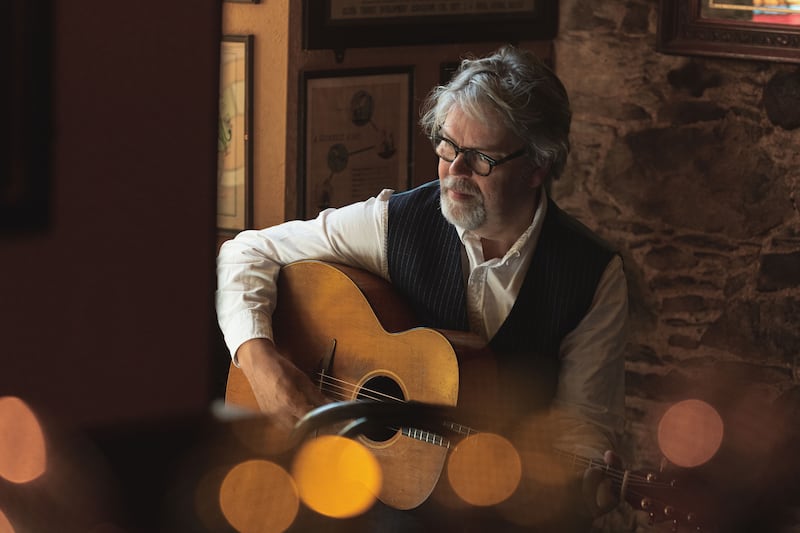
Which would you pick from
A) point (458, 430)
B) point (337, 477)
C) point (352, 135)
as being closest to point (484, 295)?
point (458, 430)

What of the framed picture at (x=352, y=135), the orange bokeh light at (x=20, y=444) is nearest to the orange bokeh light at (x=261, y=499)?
the orange bokeh light at (x=20, y=444)

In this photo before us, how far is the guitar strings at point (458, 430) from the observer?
1.65 meters

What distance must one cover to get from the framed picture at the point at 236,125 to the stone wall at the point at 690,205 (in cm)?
97

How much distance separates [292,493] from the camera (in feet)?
6.27

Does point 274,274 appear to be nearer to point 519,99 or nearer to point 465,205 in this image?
point 465,205

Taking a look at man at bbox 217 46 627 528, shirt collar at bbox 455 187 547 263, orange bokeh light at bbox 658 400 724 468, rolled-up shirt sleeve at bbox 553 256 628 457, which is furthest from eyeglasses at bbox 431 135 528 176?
orange bokeh light at bbox 658 400 724 468

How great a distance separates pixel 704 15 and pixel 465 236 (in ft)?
3.90

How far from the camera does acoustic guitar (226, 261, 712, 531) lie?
201 cm

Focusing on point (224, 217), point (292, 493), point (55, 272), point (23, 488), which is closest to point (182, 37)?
point (55, 272)

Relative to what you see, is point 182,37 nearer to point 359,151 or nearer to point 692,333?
point 359,151

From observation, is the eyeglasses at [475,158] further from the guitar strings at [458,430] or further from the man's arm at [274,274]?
the guitar strings at [458,430]

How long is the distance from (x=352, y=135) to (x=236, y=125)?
0.30m

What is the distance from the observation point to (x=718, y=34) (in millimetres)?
2924

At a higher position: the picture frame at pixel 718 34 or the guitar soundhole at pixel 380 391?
the picture frame at pixel 718 34
